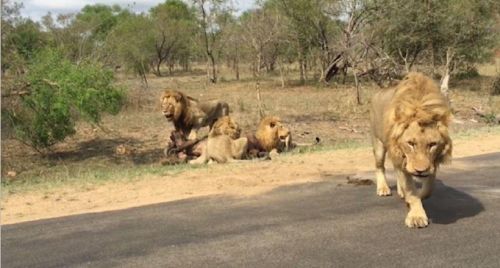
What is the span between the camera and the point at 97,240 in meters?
5.88

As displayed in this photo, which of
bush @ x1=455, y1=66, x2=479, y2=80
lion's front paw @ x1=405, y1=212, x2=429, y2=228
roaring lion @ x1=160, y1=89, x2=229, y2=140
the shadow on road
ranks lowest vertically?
bush @ x1=455, y1=66, x2=479, y2=80

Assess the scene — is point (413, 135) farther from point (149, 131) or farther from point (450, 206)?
point (149, 131)

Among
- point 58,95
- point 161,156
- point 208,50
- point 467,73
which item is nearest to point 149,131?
point 161,156

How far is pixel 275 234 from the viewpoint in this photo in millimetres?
5840

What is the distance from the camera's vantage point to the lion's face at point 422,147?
17.7ft

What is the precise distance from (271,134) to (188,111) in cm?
188

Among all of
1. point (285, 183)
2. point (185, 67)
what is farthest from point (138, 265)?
point (185, 67)

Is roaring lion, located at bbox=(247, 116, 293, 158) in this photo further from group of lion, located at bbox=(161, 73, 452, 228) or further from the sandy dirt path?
group of lion, located at bbox=(161, 73, 452, 228)

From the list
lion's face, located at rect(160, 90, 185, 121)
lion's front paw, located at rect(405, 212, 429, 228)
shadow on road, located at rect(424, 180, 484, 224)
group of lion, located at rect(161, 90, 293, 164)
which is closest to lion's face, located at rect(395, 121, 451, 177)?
lion's front paw, located at rect(405, 212, 429, 228)

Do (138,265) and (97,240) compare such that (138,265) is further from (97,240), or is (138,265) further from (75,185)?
(75,185)

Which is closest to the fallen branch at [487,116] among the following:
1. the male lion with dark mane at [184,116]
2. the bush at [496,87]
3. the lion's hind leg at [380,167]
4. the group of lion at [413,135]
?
the bush at [496,87]

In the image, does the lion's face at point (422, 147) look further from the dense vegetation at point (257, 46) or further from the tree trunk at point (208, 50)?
the tree trunk at point (208, 50)

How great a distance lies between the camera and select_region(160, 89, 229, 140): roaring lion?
42.8 ft

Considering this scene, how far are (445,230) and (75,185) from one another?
19.6 feet
